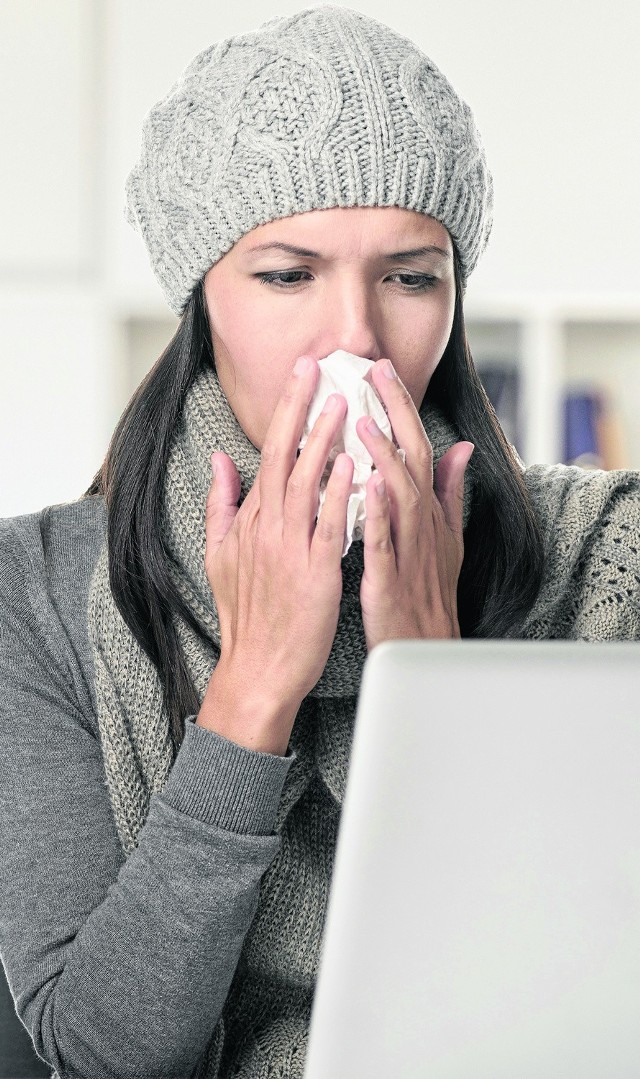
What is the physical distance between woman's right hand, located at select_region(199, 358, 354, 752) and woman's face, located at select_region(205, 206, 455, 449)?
0.06 meters

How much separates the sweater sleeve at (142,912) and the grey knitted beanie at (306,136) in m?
0.46

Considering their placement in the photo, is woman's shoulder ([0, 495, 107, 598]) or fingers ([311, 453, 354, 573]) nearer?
fingers ([311, 453, 354, 573])

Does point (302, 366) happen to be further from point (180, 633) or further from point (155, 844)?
point (155, 844)

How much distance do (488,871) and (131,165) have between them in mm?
2669

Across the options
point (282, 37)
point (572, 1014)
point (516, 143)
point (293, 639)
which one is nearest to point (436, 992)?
point (572, 1014)

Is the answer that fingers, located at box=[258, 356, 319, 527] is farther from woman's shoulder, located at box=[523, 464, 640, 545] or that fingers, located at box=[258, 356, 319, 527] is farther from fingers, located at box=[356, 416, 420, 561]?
woman's shoulder, located at box=[523, 464, 640, 545]

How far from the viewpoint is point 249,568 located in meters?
1.00

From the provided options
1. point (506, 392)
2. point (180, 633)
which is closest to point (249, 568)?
point (180, 633)

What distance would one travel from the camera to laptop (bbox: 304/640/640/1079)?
0.45m

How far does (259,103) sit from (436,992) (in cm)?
80

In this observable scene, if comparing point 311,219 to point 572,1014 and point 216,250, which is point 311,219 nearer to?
point 216,250

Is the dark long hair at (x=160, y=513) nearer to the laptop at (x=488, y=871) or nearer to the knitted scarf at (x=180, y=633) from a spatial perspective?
the knitted scarf at (x=180, y=633)

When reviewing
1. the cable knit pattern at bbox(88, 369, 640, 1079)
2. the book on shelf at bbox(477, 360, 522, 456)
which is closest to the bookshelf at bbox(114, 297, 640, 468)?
the book on shelf at bbox(477, 360, 522, 456)

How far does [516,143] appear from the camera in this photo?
2.88m
